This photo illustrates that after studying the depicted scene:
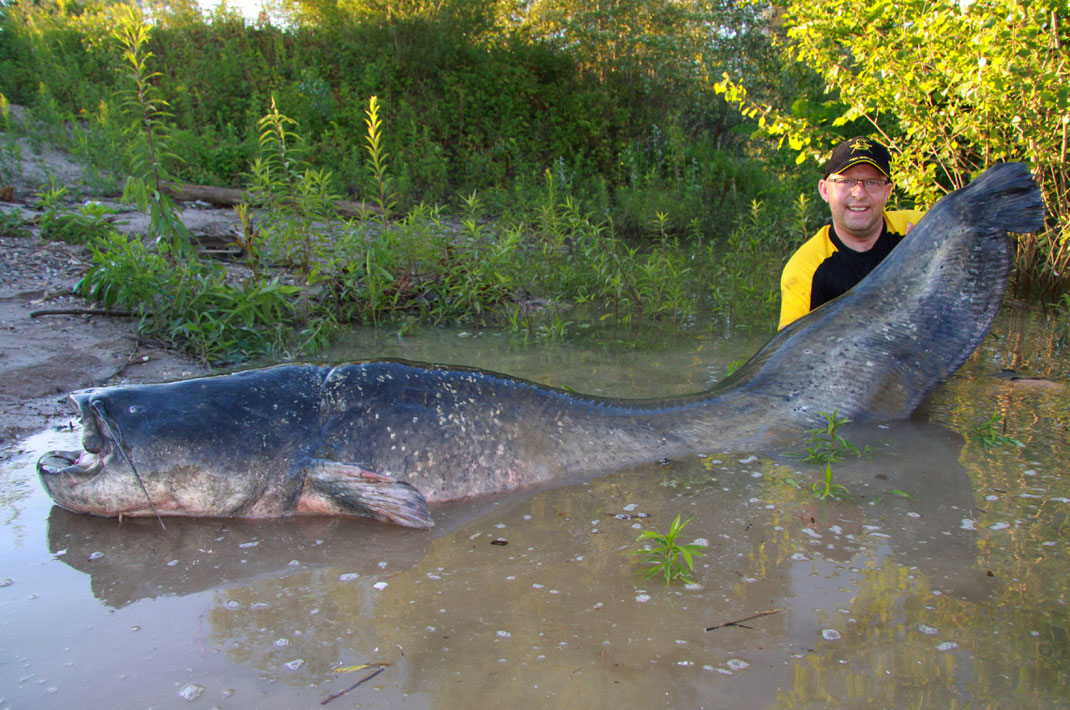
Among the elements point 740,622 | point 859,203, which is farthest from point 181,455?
point 859,203

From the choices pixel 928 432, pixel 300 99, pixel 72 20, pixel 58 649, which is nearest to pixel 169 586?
pixel 58 649

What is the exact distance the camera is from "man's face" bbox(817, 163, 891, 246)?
3795 millimetres

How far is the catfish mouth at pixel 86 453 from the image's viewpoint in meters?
2.47

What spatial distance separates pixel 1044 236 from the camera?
17.4 feet

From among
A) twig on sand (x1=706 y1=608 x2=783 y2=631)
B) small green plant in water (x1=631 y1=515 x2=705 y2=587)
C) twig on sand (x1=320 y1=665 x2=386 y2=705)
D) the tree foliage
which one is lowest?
twig on sand (x1=320 y1=665 x2=386 y2=705)

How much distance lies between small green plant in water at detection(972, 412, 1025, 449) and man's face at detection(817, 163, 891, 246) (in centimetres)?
120

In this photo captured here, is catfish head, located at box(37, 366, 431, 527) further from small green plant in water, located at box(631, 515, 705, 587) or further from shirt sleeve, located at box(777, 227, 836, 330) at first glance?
shirt sleeve, located at box(777, 227, 836, 330)

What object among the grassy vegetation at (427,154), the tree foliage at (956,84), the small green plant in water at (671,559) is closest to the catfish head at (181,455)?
the small green plant in water at (671,559)

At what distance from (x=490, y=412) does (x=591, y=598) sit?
38.3 inches

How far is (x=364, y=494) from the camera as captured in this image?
246cm

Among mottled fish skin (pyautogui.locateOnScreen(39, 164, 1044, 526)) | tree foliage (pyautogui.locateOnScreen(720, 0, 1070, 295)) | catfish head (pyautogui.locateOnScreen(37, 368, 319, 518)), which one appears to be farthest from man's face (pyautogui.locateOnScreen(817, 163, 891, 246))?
catfish head (pyautogui.locateOnScreen(37, 368, 319, 518))

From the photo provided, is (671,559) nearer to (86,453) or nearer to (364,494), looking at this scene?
(364,494)

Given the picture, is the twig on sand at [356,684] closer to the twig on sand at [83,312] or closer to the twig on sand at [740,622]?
the twig on sand at [740,622]

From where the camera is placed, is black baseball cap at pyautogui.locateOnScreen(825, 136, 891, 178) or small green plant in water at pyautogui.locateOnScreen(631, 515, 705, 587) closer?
small green plant in water at pyautogui.locateOnScreen(631, 515, 705, 587)
